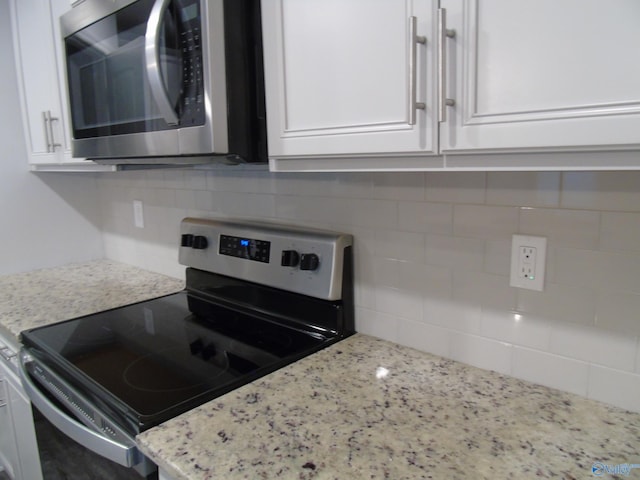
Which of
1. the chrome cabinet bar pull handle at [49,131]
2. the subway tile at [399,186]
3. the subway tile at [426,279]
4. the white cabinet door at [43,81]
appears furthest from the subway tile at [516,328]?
the chrome cabinet bar pull handle at [49,131]

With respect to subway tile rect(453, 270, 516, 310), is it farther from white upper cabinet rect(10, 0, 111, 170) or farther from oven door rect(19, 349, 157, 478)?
white upper cabinet rect(10, 0, 111, 170)

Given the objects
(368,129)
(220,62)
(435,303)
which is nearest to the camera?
(368,129)

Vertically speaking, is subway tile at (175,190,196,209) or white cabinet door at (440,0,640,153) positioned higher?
white cabinet door at (440,0,640,153)

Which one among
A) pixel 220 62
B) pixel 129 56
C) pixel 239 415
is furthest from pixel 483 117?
pixel 129 56

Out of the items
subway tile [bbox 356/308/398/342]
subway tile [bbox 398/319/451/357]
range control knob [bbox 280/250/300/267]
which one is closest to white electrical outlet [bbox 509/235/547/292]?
subway tile [bbox 398/319/451/357]

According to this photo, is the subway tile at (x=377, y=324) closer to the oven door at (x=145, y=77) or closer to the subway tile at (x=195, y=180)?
the oven door at (x=145, y=77)

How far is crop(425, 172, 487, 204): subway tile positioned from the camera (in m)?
0.98

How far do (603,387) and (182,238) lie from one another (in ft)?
4.32

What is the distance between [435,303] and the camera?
109 centimetres

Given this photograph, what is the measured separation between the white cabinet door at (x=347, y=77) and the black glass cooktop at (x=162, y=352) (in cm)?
51

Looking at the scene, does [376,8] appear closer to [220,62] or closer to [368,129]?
[368,129]

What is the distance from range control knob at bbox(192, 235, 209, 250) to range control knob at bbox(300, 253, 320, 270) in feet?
1.51

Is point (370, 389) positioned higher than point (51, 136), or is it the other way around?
point (51, 136)

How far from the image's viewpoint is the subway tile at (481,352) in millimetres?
996
